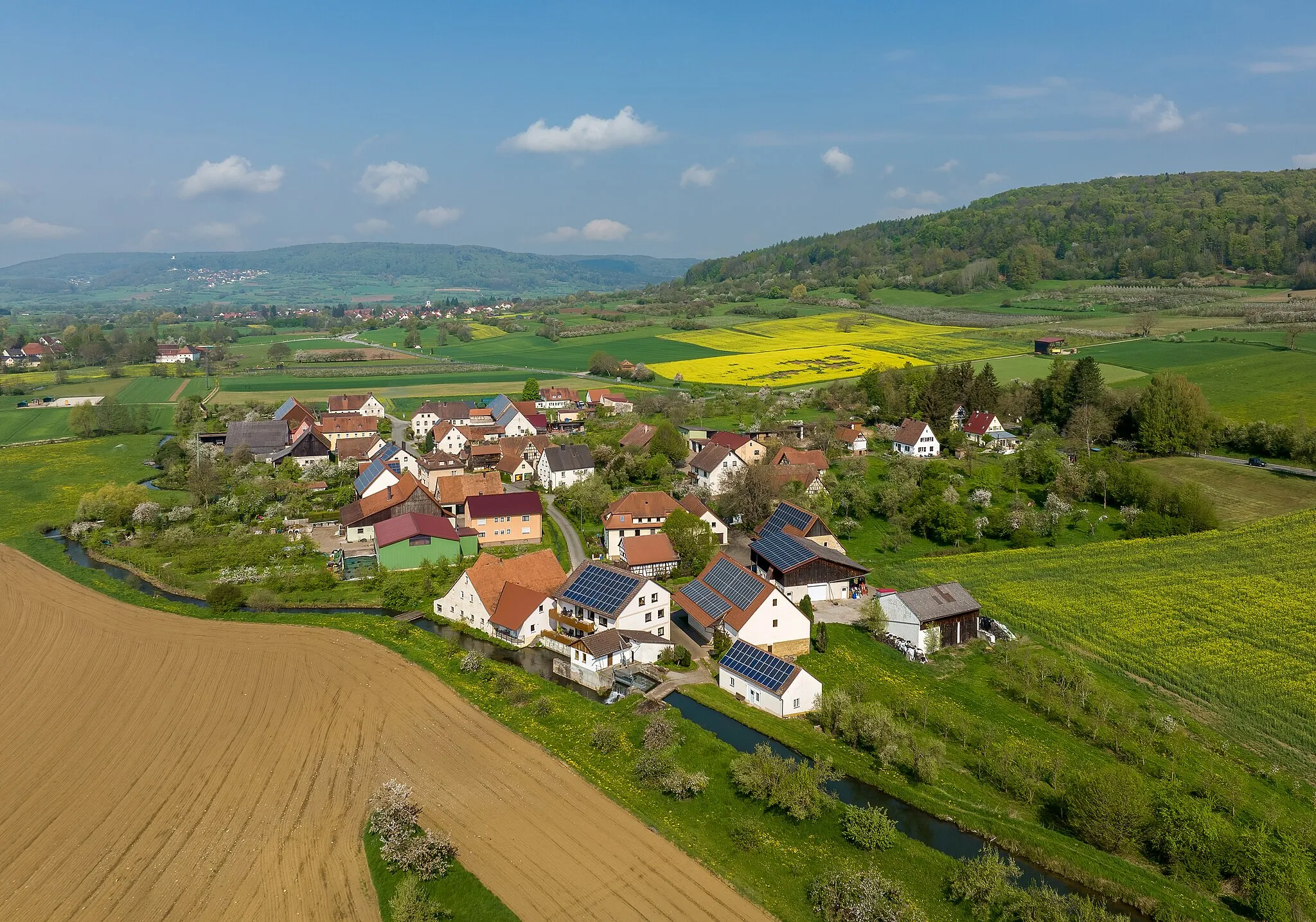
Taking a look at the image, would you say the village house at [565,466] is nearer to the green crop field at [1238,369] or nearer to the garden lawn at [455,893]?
the garden lawn at [455,893]

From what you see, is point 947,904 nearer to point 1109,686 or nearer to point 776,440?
point 1109,686

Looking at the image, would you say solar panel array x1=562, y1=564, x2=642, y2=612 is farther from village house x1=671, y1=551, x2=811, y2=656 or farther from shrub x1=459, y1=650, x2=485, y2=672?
shrub x1=459, y1=650, x2=485, y2=672

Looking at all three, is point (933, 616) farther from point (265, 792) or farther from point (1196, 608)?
point (265, 792)

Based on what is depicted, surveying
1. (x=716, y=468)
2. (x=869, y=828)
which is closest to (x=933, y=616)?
(x=869, y=828)

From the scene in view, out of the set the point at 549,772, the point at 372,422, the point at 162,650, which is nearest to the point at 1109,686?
the point at 549,772

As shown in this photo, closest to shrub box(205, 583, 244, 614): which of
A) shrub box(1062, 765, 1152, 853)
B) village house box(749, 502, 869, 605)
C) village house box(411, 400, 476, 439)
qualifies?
village house box(749, 502, 869, 605)
